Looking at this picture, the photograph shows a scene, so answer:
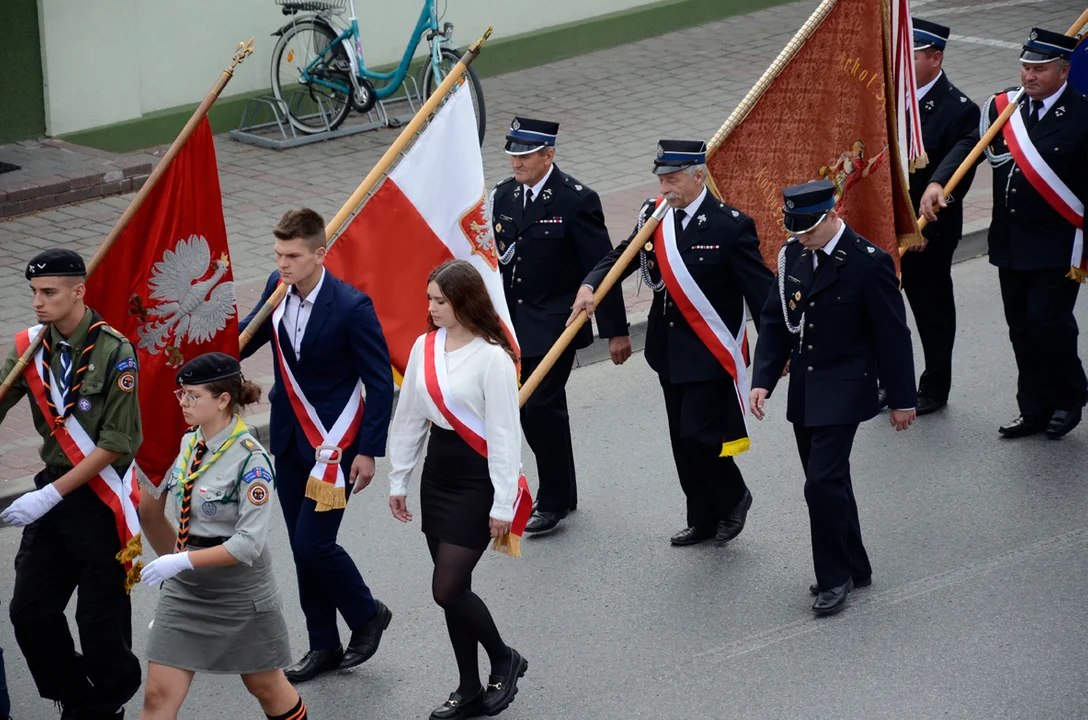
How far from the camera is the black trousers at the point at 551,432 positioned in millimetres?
7523

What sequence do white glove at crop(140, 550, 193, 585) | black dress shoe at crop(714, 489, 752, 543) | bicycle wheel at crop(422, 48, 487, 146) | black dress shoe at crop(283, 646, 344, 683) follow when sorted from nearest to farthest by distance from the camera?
1. white glove at crop(140, 550, 193, 585)
2. black dress shoe at crop(283, 646, 344, 683)
3. black dress shoe at crop(714, 489, 752, 543)
4. bicycle wheel at crop(422, 48, 487, 146)

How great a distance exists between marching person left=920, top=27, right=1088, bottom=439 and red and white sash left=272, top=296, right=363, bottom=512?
3.67 m

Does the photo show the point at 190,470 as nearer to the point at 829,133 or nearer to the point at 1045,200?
the point at 829,133

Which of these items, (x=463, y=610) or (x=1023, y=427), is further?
(x=1023, y=427)

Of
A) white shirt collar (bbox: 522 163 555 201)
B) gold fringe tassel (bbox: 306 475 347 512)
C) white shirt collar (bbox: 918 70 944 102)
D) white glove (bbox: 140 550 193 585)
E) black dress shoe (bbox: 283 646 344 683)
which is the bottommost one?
black dress shoe (bbox: 283 646 344 683)

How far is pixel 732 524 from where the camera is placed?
290 inches

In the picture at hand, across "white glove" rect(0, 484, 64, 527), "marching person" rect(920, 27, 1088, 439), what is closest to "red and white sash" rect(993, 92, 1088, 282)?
"marching person" rect(920, 27, 1088, 439)

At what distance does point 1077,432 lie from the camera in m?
8.41

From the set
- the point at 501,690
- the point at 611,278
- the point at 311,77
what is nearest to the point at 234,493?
the point at 501,690

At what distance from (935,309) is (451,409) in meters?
4.06

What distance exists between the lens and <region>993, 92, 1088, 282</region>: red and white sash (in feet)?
26.8

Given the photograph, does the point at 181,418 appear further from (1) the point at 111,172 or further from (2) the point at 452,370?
(1) the point at 111,172

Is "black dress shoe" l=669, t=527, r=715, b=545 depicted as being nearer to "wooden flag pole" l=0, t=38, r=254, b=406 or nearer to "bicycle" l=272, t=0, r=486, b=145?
"wooden flag pole" l=0, t=38, r=254, b=406

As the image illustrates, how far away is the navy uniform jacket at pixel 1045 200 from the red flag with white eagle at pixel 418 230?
3017 mm
